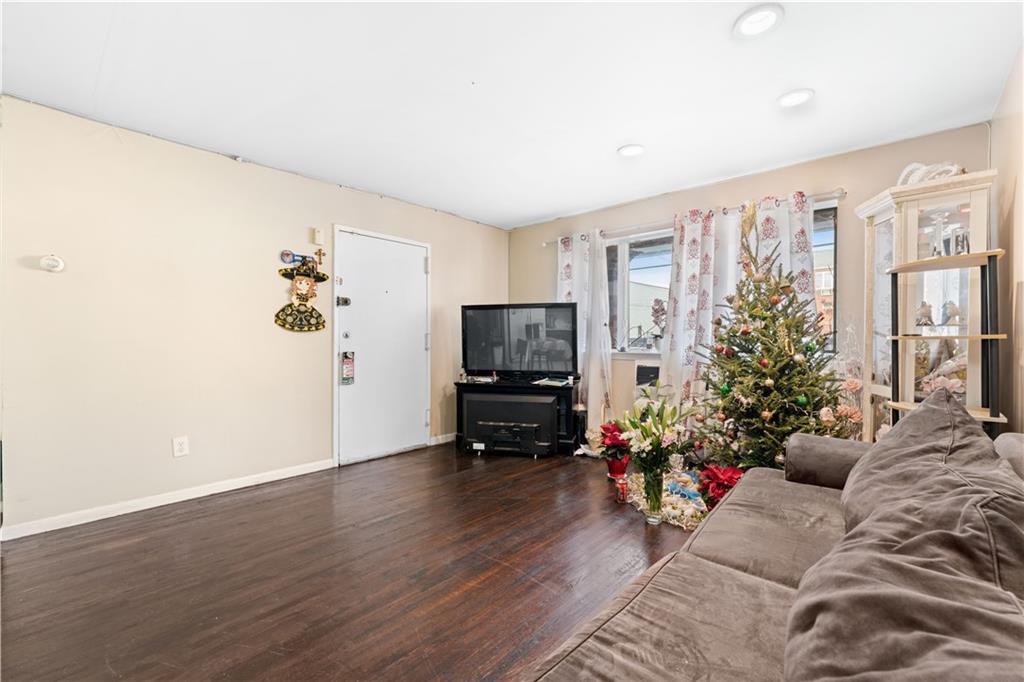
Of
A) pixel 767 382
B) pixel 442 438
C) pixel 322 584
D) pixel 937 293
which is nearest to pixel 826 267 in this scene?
pixel 937 293

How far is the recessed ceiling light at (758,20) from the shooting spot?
1714 millimetres

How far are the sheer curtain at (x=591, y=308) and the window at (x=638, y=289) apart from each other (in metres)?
0.12

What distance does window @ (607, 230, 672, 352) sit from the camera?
13.4ft

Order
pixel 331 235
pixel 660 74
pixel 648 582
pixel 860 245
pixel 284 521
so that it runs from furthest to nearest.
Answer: pixel 331 235 → pixel 860 245 → pixel 284 521 → pixel 660 74 → pixel 648 582

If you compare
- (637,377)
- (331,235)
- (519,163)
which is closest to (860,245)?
(637,377)

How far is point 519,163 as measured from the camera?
323 centimetres

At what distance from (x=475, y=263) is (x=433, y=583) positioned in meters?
3.51

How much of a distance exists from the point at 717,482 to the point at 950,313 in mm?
1425

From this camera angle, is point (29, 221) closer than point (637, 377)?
Yes

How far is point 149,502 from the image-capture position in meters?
2.74

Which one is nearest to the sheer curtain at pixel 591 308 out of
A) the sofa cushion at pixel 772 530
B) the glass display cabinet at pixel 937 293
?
the glass display cabinet at pixel 937 293

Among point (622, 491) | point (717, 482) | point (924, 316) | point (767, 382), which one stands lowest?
point (622, 491)

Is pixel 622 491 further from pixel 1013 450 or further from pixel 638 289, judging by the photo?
pixel 638 289

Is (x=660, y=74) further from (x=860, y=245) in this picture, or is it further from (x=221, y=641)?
(x=221, y=641)
